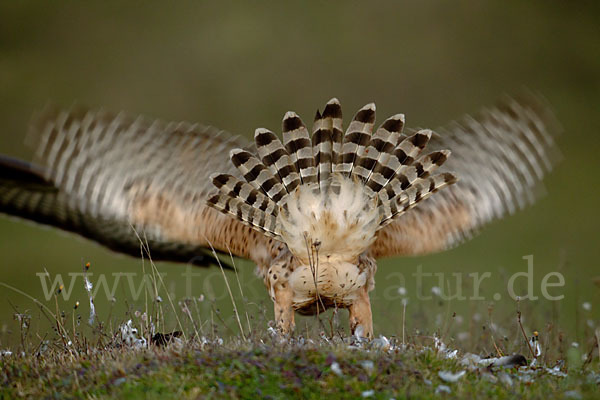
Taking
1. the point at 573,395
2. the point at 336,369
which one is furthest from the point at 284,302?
the point at 573,395

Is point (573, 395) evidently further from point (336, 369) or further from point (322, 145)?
point (322, 145)

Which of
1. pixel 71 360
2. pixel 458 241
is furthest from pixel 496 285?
pixel 71 360

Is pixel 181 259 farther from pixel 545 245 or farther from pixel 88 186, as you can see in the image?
pixel 545 245

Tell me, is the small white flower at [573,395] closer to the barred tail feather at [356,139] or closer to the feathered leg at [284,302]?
the barred tail feather at [356,139]

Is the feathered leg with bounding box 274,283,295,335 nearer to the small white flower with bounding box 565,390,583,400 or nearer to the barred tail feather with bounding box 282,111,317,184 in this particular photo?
the barred tail feather with bounding box 282,111,317,184

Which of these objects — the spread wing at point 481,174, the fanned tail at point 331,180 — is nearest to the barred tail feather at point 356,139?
the fanned tail at point 331,180
